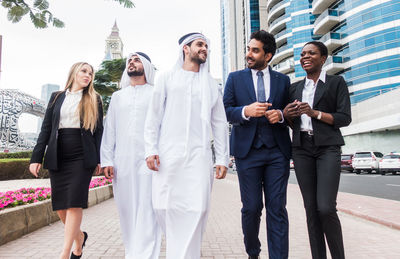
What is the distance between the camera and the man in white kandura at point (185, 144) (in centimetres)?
250

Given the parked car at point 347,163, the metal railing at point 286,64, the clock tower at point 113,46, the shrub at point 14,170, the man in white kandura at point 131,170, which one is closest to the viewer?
the man in white kandura at point 131,170

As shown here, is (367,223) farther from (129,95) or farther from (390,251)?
(129,95)

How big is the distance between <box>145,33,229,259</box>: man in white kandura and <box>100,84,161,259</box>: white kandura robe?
Result: 2.37 ft

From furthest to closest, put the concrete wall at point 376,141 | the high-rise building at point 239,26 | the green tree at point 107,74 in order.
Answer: the high-rise building at point 239,26
the concrete wall at point 376,141
the green tree at point 107,74

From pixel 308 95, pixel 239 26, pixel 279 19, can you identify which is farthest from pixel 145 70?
pixel 239 26

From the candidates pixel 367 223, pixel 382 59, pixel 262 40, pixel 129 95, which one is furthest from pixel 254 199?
pixel 382 59

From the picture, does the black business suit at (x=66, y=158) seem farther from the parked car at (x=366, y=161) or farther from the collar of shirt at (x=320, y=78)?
the parked car at (x=366, y=161)

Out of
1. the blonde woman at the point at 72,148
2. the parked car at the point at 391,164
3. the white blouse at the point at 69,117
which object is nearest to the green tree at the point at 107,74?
the blonde woman at the point at 72,148

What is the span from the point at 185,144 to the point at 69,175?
1464 millimetres

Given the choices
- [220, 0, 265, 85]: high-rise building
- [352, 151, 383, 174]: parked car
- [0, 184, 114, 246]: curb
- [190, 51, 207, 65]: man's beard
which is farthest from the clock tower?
[190, 51, 207, 65]: man's beard

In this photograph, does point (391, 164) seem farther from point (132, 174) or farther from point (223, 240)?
point (132, 174)

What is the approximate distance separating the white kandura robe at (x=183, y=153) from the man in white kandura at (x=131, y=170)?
72 centimetres

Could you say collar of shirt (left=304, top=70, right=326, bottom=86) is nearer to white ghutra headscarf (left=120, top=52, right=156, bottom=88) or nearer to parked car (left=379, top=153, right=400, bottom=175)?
white ghutra headscarf (left=120, top=52, right=156, bottom=88)

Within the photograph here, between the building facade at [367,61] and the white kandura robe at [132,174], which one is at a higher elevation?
the building facade at [367,61]
